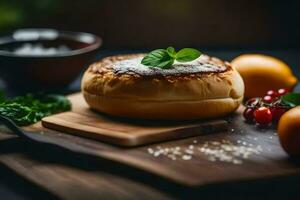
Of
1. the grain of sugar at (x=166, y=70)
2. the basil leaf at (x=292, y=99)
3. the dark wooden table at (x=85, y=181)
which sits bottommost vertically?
the dark wooden table at (x=85, y=181)

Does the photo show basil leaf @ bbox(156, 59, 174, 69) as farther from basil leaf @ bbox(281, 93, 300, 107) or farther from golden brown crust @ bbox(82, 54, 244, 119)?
basil leaf @ bbox(281, 93, 300, 107)

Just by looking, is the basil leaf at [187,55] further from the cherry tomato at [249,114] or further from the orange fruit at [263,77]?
the orange fruit at [263,77]

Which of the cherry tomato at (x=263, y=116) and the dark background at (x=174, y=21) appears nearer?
the cherry tomato at (x=263, y=116)

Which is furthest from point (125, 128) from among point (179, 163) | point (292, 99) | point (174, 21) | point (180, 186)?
point (174, 21)

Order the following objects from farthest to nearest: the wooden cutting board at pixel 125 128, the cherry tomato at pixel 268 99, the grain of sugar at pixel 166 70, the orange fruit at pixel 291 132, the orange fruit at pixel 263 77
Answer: the orange fruit at pixel 263 77 → the cherry tomato at pixel 268 99 → the grain of sugar at pixel 166 70 → the wooden cutting board at pixel 125 128 → the orange fruit at pixel 291 132

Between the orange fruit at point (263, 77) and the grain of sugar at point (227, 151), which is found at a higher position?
the orange fruit at point (263, 77)

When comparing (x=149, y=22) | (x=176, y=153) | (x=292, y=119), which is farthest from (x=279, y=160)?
(x=149, y=22)

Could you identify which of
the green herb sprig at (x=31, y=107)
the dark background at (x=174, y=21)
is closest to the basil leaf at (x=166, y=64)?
the green herb sprig at (x=31, y=107)

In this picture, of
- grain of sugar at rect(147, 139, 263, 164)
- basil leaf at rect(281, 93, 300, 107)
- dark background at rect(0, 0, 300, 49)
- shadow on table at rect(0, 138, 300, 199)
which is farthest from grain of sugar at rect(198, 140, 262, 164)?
dark background at rect(0, 0, 300, 49)

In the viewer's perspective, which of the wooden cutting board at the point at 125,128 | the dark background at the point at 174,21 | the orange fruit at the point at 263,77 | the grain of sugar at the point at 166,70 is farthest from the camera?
the dark background at the point at 174,21
